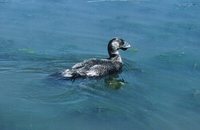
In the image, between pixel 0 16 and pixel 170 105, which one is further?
pixel 0 16

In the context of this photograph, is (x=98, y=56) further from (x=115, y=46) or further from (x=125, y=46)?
(x=125, y=46)

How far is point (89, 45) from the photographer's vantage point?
48.8 ft

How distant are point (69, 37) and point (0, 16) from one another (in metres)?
3.45

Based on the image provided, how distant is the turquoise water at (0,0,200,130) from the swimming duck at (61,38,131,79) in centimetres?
23

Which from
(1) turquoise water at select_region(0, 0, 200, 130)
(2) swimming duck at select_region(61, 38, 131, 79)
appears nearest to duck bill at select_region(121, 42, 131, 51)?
(2) swimming duck at select_region(61, 38, 131, 79)

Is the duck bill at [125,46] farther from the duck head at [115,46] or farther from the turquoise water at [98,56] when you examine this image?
the turquoise water at [98,56]

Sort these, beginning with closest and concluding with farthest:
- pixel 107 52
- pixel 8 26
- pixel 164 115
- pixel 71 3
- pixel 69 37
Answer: pixel 164 115, pixel 107 52, pixel 69 37, pixel 8 26, pixel 71 3

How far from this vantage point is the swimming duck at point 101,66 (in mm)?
12375

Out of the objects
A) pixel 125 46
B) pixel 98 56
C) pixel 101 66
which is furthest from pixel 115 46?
pixel 101 66

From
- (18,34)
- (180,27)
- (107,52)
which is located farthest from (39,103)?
(180,27)

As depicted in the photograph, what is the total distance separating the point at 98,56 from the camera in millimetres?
14219

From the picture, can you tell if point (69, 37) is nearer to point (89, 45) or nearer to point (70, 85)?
point (89, 45)

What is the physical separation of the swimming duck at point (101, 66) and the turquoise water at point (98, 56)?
0.76ft

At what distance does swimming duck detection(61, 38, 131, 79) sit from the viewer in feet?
40.6
